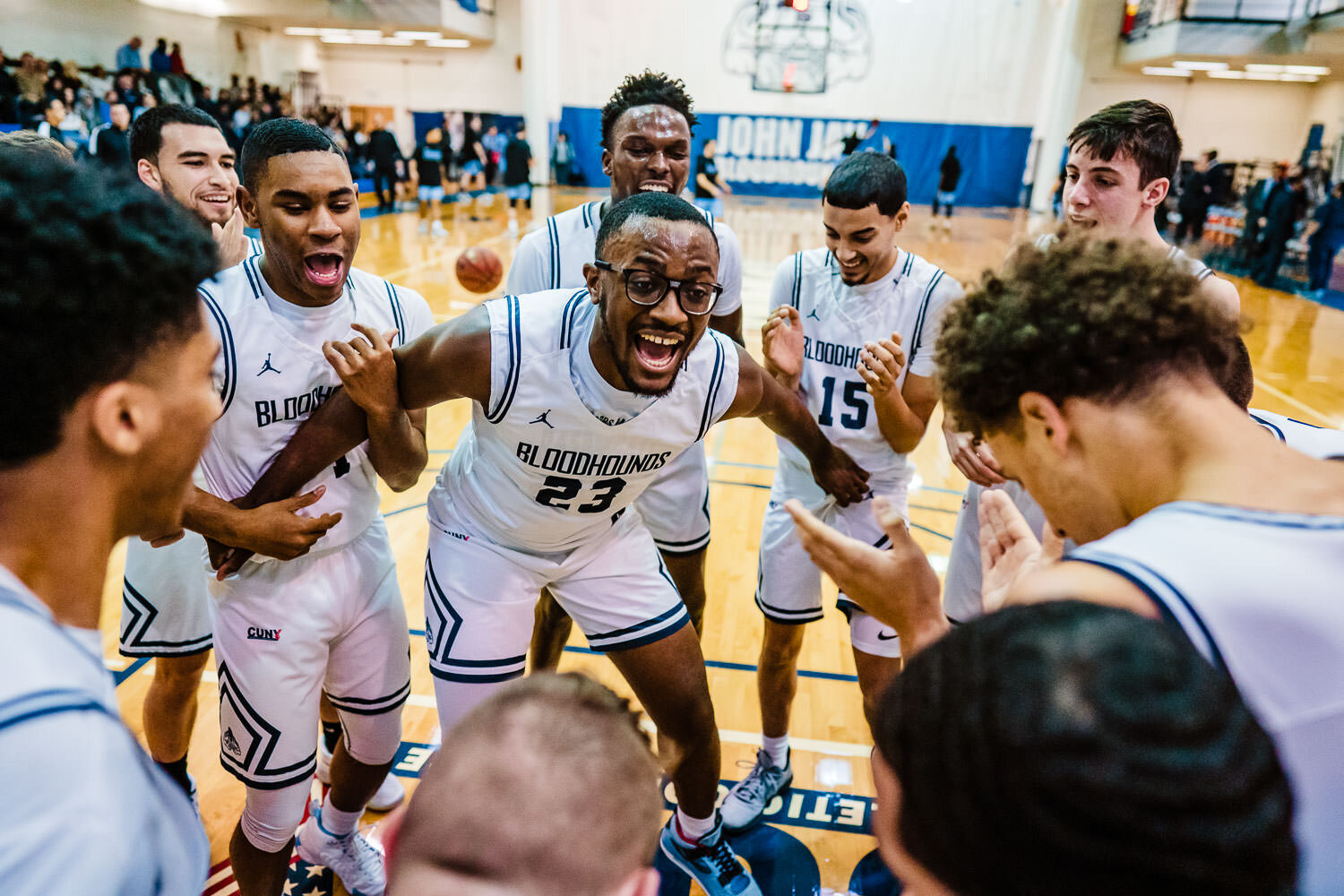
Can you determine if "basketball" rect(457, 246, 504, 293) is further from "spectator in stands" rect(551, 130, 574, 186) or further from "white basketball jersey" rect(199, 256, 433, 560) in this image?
"spectator in stands" rect(551, 130, 574, 186)

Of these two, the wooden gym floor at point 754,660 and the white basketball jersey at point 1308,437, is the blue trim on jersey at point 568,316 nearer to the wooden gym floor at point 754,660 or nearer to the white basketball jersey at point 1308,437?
the wooden gym floor at point 754,660

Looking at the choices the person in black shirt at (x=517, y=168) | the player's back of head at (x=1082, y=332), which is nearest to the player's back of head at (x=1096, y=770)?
the player's back of head at (x=1082, y=332)

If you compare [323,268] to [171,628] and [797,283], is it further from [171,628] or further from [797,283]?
[797,283]

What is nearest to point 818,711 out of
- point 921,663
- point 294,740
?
point 294,740

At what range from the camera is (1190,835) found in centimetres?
78

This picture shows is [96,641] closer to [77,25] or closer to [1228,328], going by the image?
[1228,328]

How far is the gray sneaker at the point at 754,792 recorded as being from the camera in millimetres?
3336

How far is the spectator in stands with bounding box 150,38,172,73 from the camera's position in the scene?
827 inches

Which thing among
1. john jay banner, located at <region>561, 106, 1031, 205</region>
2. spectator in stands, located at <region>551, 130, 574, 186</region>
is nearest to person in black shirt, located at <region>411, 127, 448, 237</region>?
spectator in stands, located at <region>551, 130, 574, 186</region>

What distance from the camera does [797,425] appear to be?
3111 mm

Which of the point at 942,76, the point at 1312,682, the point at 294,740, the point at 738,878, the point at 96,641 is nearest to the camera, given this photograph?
the point at 1312,682

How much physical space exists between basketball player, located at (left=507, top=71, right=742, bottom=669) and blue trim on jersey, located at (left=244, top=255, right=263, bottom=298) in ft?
3.87

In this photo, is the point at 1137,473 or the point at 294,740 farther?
the point at 294,740

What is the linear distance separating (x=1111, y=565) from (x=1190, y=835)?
457mm
